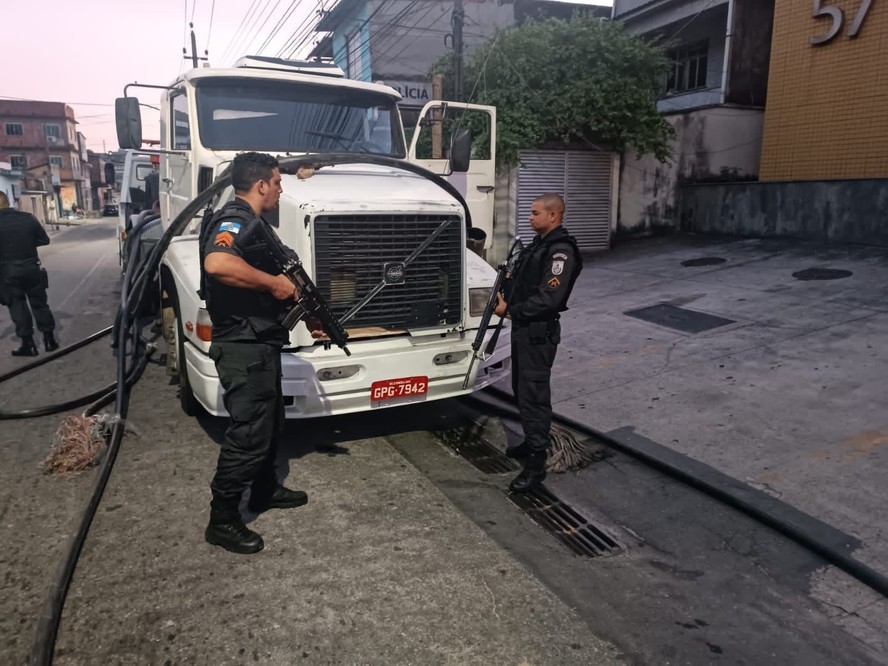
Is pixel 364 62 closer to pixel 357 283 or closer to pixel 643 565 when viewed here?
pixel 357 283

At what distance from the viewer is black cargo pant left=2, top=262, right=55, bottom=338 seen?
272 inches

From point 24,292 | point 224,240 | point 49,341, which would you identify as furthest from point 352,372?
point 49,341

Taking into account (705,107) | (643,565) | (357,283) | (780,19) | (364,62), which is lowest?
(643,565)

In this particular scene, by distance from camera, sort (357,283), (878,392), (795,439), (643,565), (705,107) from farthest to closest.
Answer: (705,107), (878,392), (795,439), (357,283), (643,565)

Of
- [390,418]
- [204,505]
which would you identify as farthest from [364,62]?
[204,505]

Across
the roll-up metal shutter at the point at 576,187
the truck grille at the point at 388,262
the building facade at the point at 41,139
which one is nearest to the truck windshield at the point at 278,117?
the truck grille at the point at 388,262

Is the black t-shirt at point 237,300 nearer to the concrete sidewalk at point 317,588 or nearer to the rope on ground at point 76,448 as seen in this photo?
the concrete sidewalk at point 317,588

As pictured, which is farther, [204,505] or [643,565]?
[204,505]

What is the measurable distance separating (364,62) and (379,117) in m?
19.7

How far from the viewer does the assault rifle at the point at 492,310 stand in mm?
4250

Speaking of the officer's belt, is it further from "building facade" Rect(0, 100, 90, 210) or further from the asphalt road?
"building facade" Rect(0, 100, 90, 210)

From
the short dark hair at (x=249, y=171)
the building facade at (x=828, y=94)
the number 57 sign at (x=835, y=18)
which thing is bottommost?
the short dark hair at (x=249, y=171)

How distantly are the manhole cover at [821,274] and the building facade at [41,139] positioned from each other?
213ft

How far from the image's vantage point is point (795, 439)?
460cm
